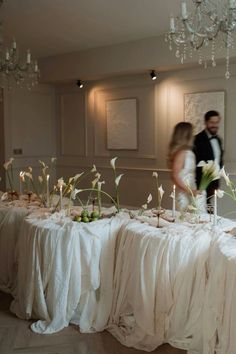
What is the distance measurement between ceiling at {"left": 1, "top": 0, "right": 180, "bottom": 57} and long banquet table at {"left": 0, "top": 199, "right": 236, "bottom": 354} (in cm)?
221

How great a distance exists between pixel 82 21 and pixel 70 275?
312 cm

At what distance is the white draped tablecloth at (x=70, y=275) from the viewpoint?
3.00 m

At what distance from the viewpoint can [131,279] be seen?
2908 millimetres

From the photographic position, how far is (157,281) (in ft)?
8.86

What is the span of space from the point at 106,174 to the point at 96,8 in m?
3.24

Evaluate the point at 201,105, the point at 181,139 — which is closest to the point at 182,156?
the point at 181,139

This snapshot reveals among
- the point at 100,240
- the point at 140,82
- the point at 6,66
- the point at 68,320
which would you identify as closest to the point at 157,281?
the point at 100,240

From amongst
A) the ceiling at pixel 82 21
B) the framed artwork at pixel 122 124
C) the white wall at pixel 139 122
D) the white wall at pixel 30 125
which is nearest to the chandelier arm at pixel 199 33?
the ceiling at pixel 82 21

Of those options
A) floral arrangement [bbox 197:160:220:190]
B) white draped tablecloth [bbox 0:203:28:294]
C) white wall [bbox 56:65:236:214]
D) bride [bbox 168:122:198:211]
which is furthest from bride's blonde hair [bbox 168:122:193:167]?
white wall [bbox 56:65:236:214]

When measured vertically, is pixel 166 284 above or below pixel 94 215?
below

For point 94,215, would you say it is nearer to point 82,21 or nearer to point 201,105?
point 82,21

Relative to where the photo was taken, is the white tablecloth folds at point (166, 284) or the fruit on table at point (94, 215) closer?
the white tablecloth folds at point (166, 284)

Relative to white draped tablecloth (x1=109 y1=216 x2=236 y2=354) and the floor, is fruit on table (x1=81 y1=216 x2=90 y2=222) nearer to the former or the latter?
white draped tablecloth (x1=109 y1=216 x2=236 y2=354)

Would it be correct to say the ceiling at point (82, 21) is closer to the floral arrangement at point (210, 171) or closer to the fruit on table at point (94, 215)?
the floral arrangement at point (210, 171)
